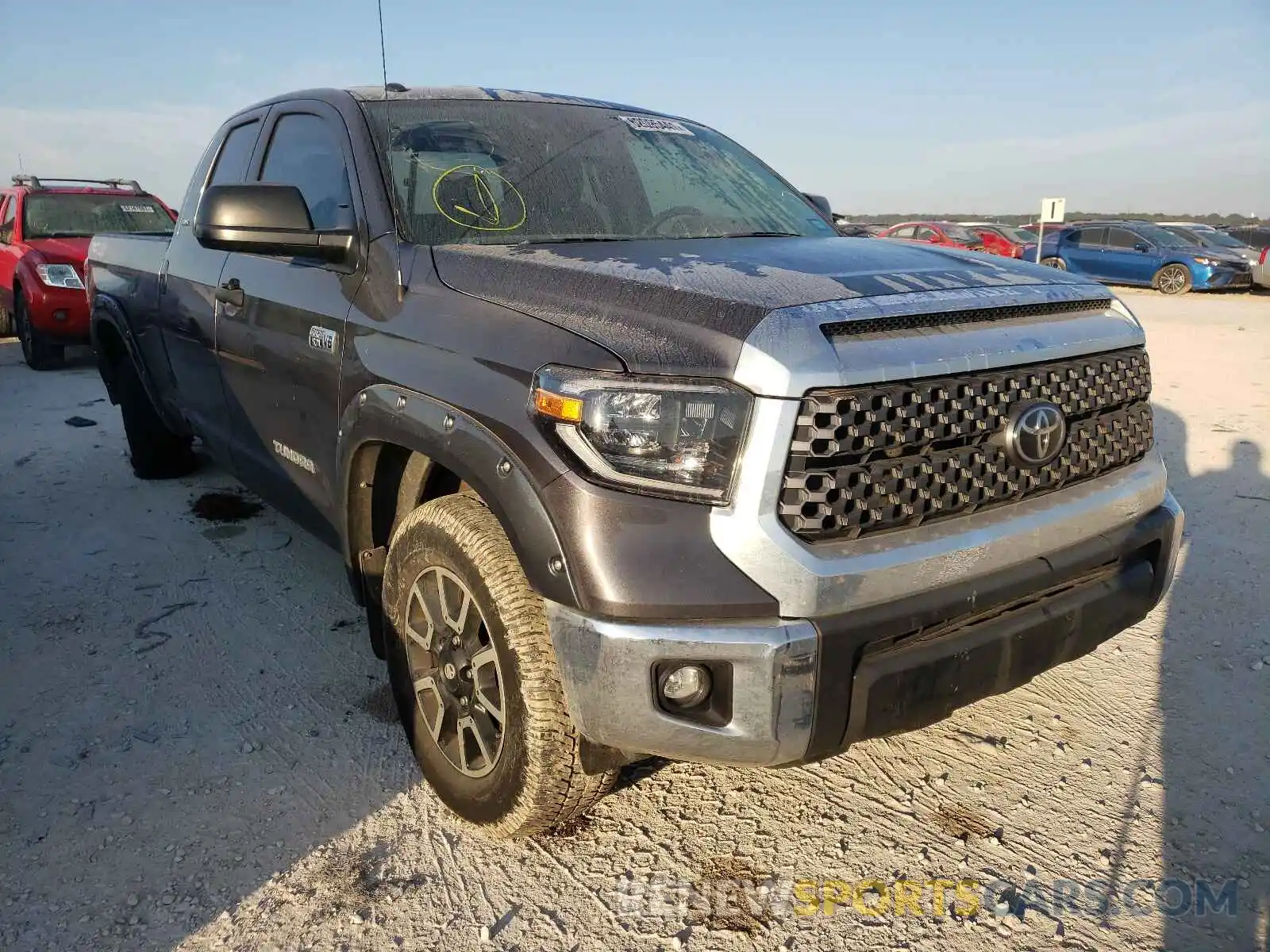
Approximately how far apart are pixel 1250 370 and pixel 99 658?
9.50 metres

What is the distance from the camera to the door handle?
3381 millimetres

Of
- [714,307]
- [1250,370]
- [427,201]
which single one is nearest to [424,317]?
[427,201]

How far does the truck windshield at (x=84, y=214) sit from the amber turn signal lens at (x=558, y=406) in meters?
9.64

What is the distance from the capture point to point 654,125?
3.60m

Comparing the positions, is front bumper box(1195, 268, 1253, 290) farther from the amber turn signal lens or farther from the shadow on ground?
the amber turn signal lens

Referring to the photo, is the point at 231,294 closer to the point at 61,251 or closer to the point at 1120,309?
the point at 1120,309

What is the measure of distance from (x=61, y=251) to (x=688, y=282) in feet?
31.5

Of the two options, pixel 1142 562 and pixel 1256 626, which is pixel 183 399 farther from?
pixel 1256 626

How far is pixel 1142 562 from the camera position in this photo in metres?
2.46

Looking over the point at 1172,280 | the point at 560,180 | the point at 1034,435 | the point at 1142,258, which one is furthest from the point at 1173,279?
the point at 1034,435

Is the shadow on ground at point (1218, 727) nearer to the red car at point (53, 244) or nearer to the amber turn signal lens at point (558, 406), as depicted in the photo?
the amber turn signal lens at point (558, 406)

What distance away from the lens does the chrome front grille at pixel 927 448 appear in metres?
1.88

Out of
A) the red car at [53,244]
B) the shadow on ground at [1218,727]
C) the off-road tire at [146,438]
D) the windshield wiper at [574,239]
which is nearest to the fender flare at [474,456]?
the windshield wiper at [574,239]

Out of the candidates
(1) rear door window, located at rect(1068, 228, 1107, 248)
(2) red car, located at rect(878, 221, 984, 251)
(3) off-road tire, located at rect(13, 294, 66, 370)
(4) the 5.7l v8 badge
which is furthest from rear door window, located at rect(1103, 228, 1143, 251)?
(4) the 5.7l v8 badge
